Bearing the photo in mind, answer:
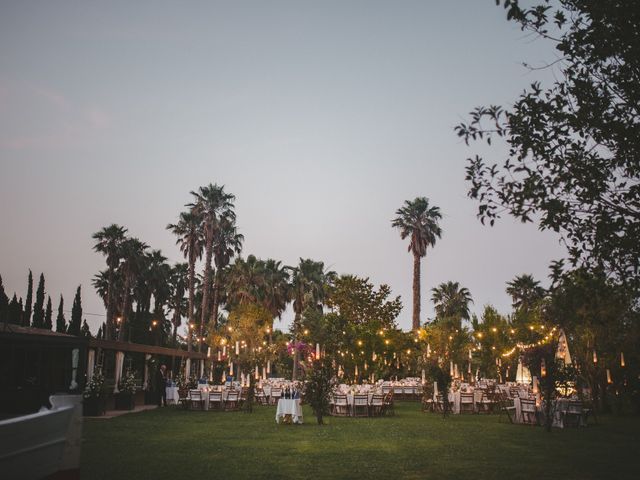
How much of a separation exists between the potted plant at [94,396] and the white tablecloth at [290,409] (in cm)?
703

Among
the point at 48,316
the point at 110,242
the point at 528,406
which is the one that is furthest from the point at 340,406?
the point at 48,316

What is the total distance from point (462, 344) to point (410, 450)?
1104 inches

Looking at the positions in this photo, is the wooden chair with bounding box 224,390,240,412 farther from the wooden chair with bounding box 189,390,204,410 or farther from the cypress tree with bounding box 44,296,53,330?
the cypress tree with bounding box 44,296,53,330

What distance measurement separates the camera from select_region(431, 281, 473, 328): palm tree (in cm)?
5653

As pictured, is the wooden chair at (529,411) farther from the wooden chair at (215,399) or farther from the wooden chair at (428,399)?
the wooden chair at (215,399)

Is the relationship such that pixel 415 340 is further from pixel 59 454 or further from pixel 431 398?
pixel 59 454

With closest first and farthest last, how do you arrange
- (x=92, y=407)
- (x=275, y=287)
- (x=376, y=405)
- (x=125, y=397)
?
(x=92, y=407) < (x=376, y=405) < (x=125, y=397) < (x=275, y=287)

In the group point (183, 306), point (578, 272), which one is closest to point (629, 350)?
point (578, 272)

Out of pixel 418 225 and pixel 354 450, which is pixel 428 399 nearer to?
pixel 354 450

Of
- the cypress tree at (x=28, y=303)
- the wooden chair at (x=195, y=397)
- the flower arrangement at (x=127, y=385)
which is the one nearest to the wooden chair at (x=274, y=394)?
the wooden chair at (x=195, y=397)

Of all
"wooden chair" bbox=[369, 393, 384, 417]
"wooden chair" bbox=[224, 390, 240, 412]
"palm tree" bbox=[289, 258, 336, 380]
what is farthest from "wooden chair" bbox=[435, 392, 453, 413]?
"palm tree" bbox=[289, 258, 336, 380]

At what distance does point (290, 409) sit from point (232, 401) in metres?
7.02

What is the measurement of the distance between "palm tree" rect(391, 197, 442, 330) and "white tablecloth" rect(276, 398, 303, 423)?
30.9 m

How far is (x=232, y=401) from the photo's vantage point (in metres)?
24.3
